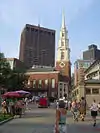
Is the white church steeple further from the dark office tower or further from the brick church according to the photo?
the dark office tower

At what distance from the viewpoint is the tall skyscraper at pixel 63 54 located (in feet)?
420

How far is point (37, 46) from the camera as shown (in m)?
180

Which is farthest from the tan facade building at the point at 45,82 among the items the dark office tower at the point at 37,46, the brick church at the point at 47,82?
the dark office tower at the point at 37,46

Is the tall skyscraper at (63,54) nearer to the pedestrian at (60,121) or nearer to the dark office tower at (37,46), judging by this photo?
the dark office tower at (37,46)

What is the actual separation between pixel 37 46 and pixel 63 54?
50029 mm

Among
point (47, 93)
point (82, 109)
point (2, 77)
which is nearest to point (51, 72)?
point (47, 93)

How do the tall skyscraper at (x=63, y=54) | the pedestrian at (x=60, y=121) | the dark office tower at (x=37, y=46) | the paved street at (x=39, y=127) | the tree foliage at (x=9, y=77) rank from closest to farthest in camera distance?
the pedestrian at (x=60, y=121), the paved street at (x=39, y=127), the tree foliage at (x=9, y=77), the tall skyscraper at (x=63, y=54), the dark office tower at (x=37, y=46)

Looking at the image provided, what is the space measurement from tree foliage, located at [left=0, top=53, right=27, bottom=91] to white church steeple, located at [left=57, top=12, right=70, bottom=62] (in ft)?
165

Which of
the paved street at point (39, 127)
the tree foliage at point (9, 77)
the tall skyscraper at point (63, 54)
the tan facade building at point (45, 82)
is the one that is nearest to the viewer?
the paved street at point (39, 127)

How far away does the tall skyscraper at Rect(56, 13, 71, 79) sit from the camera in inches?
5035

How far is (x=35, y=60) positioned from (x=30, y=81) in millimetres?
68407

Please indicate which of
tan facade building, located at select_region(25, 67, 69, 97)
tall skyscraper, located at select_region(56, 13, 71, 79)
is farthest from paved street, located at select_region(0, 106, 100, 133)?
tall skyscraper, located at select_region(56, 13, 71, 79)

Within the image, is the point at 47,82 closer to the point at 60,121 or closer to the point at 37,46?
the point at 37,46

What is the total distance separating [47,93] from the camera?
106 meters
